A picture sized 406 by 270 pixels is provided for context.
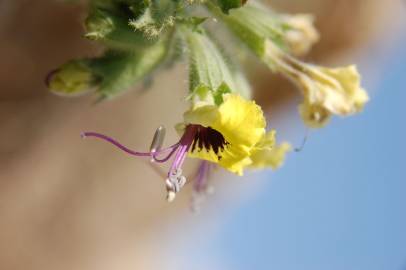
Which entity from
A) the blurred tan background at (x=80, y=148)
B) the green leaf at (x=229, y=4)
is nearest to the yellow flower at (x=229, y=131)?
the green leaf at (x=229, y=4)

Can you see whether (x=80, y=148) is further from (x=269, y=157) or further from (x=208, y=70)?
(x=208, y=70)

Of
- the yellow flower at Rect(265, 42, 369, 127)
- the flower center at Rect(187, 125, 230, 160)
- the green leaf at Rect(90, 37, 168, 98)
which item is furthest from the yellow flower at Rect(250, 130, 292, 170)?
the green leaf at Rect(90, 37, 168, 98)

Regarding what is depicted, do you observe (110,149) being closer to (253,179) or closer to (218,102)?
(253,179)

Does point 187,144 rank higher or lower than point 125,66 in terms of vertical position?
lower

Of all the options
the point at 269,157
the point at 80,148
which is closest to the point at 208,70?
the point at 269,157

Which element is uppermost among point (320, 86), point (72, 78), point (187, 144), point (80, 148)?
point (80, 148)

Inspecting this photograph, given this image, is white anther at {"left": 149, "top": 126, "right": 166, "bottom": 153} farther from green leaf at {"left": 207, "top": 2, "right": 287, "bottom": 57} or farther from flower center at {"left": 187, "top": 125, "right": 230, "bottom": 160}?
green leaf at {"left": 207, "top": 2, "right": 287, "bottom": 57}
